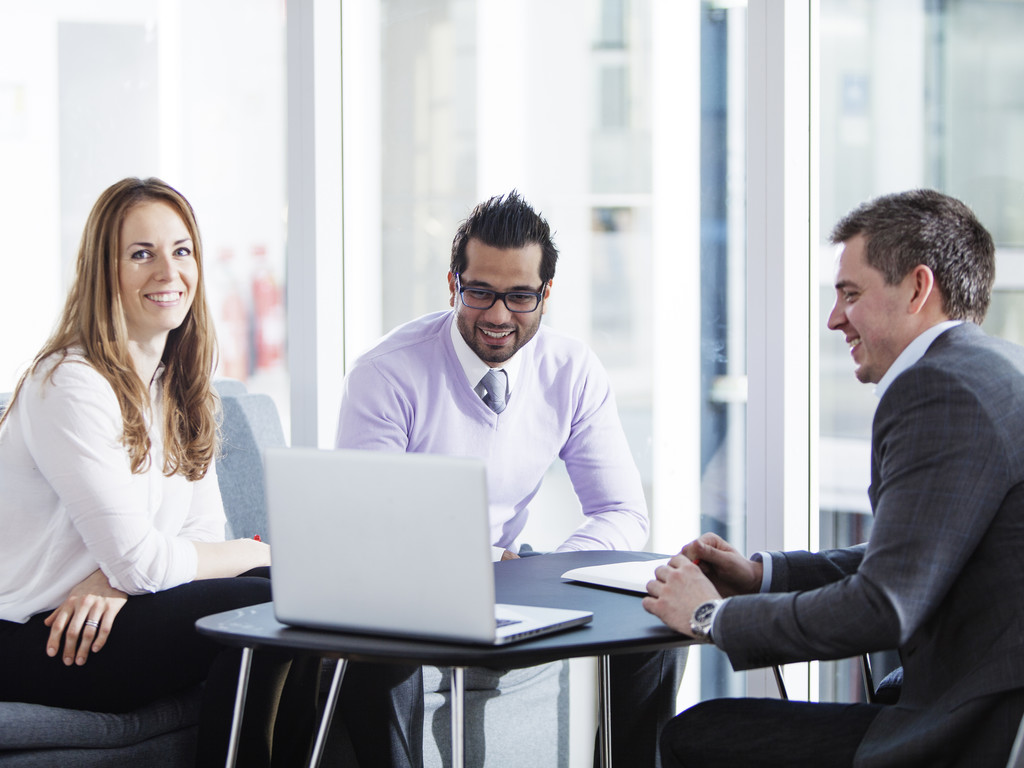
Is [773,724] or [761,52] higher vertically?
[761,52]

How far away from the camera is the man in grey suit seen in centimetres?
137

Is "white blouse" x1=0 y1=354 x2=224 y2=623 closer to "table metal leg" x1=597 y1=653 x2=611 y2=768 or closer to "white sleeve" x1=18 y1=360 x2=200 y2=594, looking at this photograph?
"white sleeve" x1=18 y1=360 x2=200 y2=594

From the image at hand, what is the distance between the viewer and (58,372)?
2010mm

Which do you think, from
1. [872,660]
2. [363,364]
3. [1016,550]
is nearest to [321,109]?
[363,364]

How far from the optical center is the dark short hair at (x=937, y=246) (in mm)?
1605

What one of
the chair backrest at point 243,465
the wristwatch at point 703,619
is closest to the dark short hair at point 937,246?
the wristwatch at point 703,619

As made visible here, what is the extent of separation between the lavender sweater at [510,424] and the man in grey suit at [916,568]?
87 cm

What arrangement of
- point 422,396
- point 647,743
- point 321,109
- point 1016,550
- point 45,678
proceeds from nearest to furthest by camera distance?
point 1016,550, point 45,678, point 647,743, point 422,396, point 321,109

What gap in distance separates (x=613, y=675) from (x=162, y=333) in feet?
3.87

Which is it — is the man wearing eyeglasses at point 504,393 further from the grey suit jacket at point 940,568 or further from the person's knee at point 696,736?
the grey suit jacket at point 940,568

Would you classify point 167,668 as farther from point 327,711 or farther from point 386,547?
point 386,547

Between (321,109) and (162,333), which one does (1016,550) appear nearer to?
(162,333)

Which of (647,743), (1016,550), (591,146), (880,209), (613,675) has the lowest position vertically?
(647,743)

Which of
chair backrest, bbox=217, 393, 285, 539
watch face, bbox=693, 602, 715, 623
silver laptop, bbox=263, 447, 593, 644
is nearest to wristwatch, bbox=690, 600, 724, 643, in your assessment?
watch face, bbox=693, 602, 715, 623
